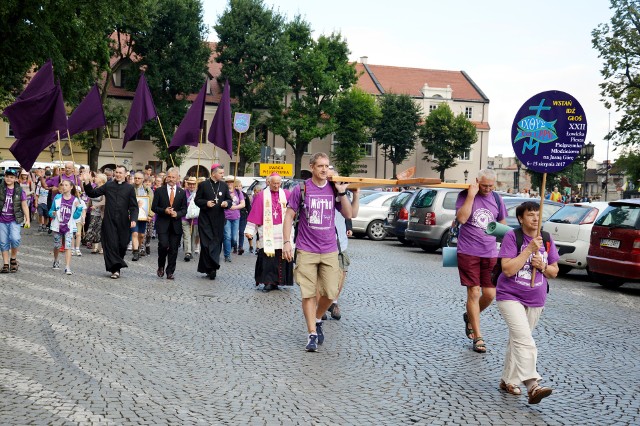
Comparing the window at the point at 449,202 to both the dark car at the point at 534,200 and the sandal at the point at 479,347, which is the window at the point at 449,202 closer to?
the dark car at the point at 534,200

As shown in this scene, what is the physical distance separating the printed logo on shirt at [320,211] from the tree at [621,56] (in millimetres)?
36070

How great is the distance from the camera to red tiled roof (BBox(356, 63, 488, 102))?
81.6 meters

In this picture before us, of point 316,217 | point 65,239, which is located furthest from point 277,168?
point 316,217

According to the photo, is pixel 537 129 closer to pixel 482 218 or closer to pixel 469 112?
pixel 482 218

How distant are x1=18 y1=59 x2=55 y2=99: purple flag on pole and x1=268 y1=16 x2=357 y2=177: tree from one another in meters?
46.6

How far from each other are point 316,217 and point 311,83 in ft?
185

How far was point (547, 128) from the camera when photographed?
25.6 feet

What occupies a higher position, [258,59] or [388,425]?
[258,59]

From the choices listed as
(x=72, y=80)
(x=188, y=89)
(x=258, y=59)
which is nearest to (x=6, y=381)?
A: (x=72, y=80)

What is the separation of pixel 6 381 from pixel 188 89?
49.0 m

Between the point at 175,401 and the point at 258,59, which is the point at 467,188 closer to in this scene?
the point at 175,401

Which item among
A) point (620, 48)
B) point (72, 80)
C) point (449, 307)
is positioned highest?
point (620, 48)

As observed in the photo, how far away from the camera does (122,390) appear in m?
6.14

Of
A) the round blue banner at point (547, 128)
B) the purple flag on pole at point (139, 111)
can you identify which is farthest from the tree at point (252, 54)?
the round blue banner at point (547, 128)
